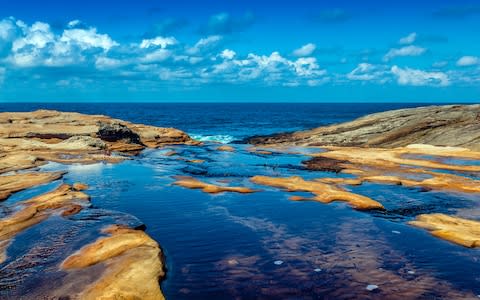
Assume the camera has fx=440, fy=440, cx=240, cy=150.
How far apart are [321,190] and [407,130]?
3539 cm

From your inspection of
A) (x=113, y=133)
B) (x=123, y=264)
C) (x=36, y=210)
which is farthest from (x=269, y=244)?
(x=113, y=133)

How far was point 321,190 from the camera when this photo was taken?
2878 cm

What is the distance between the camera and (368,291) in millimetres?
13828

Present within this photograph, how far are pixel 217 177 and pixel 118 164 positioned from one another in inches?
435

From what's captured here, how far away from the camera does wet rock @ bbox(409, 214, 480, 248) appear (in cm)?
1861

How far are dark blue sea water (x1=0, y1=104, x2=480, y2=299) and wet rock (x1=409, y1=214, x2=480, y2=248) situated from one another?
503 mm

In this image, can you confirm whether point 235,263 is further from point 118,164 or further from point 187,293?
point 118,164

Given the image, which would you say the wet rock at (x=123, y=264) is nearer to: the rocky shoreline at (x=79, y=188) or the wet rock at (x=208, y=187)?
the rocky shoreline at (x=79, y=188)

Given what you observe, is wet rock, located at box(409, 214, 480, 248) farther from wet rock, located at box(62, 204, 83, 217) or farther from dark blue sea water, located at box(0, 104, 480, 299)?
wet rock, located at box(62, 204, 83, 217)

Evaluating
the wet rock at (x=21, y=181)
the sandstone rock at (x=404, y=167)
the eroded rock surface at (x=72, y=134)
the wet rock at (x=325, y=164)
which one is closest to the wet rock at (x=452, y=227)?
the sandstone rock at (x=404, y=167)

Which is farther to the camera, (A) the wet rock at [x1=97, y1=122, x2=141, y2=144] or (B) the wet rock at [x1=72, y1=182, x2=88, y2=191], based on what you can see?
(A) the wet rock at [x1=97, y1=122, x2=141, y2=144]

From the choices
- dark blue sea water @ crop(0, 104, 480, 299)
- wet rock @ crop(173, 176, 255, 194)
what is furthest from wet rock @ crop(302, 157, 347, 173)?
wet rock @ crop(173, 176, 255, 194)

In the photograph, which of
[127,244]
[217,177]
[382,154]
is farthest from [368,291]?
[382,154]

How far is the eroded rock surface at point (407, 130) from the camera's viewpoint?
177 feet
